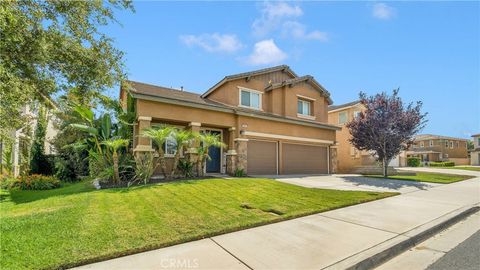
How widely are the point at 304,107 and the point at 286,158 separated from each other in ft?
17.2

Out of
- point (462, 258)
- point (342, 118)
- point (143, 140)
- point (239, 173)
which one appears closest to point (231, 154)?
point (239, 173)

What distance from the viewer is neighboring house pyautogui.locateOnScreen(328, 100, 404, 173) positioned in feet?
77.6

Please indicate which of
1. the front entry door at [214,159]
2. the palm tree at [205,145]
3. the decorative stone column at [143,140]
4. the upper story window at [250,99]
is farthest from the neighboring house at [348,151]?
the decorative stone column at [143,140]

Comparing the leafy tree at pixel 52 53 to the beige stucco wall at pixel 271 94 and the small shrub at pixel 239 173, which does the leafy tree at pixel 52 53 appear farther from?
the beige stucco wall at pixel 271 94

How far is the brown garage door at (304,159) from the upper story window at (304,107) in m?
2.95

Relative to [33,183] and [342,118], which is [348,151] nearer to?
[342,118]

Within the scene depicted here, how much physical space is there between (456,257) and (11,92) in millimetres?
10266

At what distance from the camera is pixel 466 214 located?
25.5 ft

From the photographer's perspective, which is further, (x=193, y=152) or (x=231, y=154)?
(x=231, y=154)

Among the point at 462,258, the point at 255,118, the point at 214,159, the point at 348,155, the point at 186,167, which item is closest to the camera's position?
the point at 462,258

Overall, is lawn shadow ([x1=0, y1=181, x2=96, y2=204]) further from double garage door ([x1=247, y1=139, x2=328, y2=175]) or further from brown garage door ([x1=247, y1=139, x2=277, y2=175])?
double garage door ([x1=247, y1=139, x2=328, y2=175])

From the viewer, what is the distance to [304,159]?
18.8 m

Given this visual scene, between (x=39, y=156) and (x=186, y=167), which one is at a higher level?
(x=39, y=156)

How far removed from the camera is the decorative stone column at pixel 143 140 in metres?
11.9
